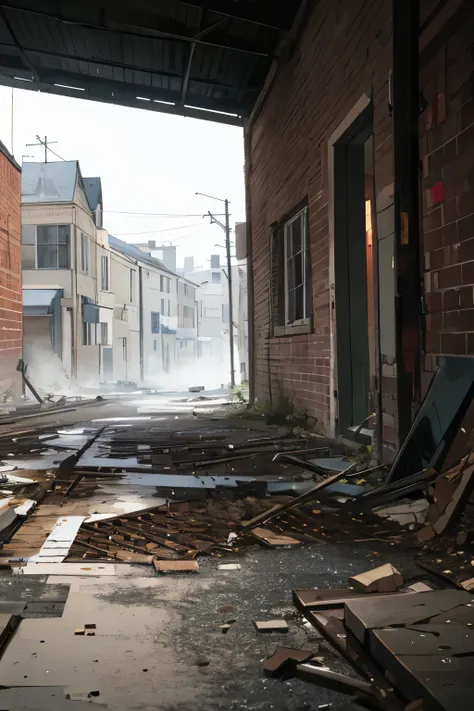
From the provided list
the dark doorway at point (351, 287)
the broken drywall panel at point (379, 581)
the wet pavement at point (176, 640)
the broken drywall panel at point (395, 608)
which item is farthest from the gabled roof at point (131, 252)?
the broken drywall panel at point (395, 608)

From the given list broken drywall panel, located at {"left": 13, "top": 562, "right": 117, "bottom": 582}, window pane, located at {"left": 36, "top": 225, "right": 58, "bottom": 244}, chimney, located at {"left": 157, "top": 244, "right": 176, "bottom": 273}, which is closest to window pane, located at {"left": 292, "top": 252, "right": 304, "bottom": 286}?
broken drywall panel, located at {"left": 13, "top": 562, "right": 117, "bottom": 582}

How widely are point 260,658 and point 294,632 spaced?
23cm

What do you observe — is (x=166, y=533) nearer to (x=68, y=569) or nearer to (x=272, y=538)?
(x=272, y=538)

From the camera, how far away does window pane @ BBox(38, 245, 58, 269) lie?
25.2 meters

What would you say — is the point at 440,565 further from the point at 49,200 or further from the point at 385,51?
the point at 49,200

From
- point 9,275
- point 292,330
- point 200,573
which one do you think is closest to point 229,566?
point 200,573

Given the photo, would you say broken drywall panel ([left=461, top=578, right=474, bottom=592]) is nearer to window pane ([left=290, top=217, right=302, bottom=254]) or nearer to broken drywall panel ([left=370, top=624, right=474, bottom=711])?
broken drywall panel ([left=370, top=624, right=474, bottom=711])

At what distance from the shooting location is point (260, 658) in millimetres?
2023

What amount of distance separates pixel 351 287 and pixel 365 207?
0.94 metres

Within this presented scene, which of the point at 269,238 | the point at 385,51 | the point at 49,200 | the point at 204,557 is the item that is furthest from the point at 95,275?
the point at 204,557

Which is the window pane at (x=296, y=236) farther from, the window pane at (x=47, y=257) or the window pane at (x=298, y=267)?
the window pane at (x=47, y=257)

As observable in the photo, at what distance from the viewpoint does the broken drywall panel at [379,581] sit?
2.50 meters

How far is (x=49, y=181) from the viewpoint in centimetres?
2577

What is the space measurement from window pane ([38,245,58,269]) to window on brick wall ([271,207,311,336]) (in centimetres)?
1747
